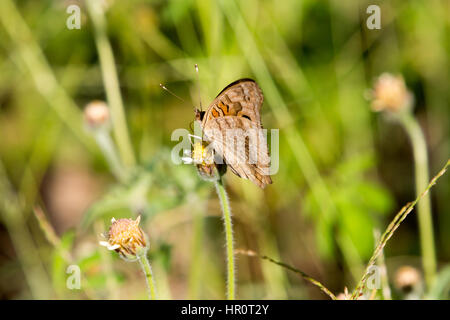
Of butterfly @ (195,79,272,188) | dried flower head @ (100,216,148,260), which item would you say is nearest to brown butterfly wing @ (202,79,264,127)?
butterfly @ (195,79,272,188)

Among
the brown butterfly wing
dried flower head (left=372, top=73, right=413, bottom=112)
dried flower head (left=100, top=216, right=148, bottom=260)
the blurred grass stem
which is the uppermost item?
dried flower head (left=372, top=73, right=413, bottom=112)

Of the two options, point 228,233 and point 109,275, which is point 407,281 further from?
point 109,275

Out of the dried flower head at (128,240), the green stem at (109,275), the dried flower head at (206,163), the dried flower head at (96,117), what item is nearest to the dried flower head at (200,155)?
the dried flower head at (206,163)

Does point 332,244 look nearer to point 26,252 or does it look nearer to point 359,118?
point 359,118

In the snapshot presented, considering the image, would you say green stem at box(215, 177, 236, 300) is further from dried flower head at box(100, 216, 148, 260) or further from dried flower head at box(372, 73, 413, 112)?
dried flower head at box(372, 73, 413, 112)

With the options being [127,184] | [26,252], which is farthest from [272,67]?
[26,252]
